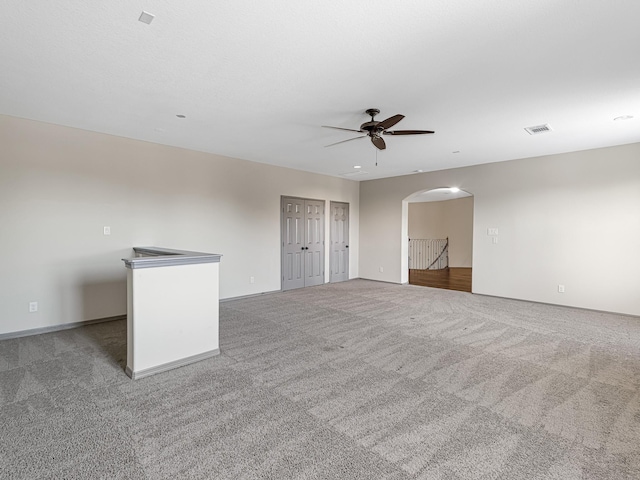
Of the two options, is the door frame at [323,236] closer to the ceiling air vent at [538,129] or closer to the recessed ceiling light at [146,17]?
the ceiling air vent at [538,129]

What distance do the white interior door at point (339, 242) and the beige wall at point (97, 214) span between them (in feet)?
7.53

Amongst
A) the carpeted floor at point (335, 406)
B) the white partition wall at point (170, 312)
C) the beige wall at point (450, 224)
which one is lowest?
the carpeted floor at point (335, 406)

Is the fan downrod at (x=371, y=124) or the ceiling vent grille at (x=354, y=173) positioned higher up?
the ceiling vent grille at (x=354, y=173)

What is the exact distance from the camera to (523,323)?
4.66m

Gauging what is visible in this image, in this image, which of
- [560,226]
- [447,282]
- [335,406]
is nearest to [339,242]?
[447,282]

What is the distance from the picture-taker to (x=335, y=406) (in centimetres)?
246

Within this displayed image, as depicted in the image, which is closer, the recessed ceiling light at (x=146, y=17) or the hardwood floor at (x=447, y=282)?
the recessed ceiling light at (x=146, y=17)

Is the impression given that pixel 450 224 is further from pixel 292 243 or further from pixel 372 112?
pixel 372 112

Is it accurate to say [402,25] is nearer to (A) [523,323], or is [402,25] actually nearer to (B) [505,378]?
(B) [505,378]

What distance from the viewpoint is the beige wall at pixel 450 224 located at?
1187 cm

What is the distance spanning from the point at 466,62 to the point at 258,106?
212cm

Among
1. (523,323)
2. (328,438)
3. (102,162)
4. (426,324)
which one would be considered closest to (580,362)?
(523,323)

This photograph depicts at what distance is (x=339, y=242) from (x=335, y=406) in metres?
5.92

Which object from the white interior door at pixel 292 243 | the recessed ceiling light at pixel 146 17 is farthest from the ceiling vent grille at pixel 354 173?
the recessed ceiling light at pixel 146 17
